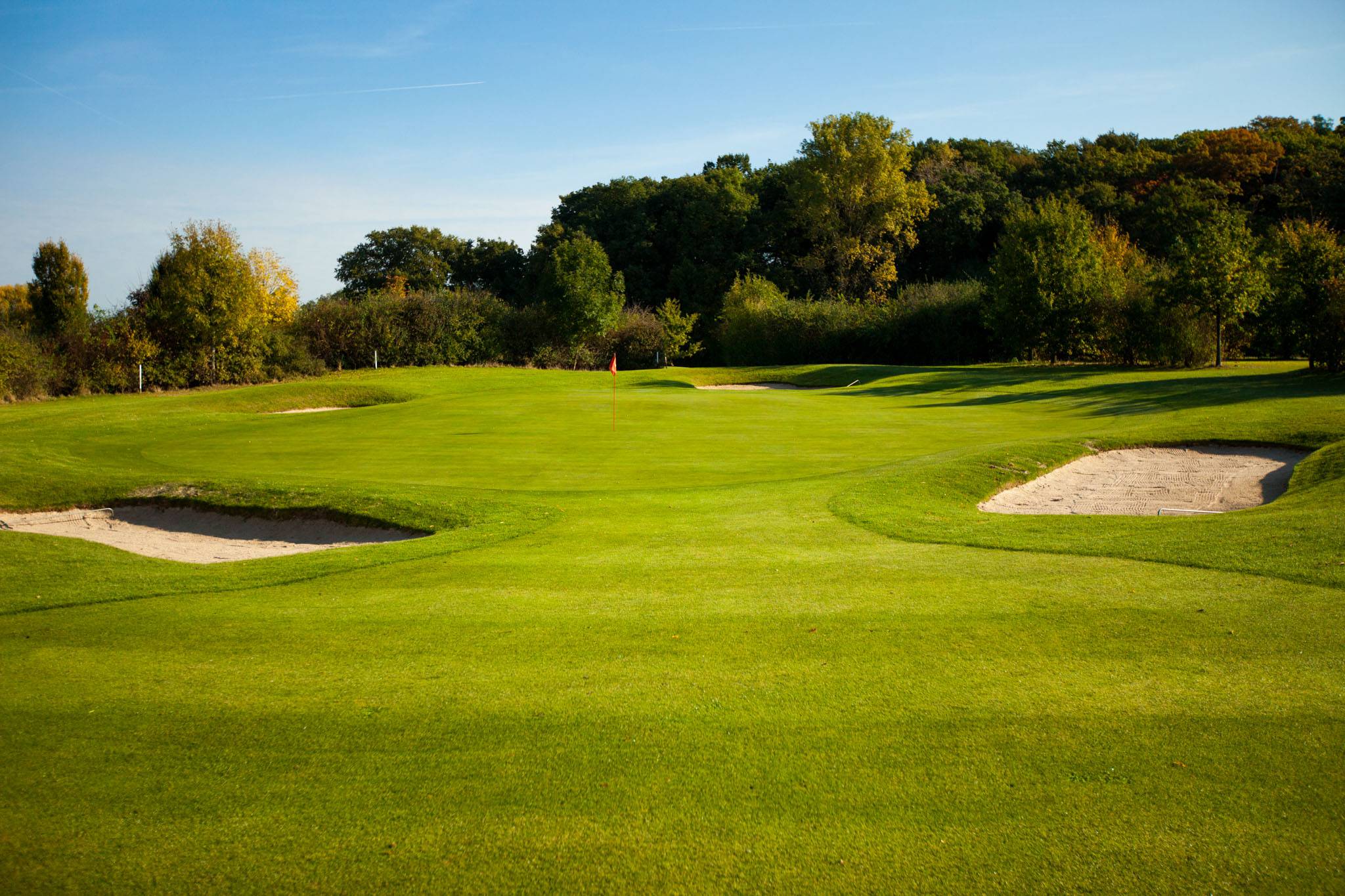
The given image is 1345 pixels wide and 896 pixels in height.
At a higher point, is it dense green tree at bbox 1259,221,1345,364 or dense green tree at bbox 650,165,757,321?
dense green tree at bbox 650,165,757,321

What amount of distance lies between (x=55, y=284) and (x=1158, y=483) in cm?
5080


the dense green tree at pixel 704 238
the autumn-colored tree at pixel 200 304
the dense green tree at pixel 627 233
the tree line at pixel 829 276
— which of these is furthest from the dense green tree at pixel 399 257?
the autumn-colored tree at pixel 200 304

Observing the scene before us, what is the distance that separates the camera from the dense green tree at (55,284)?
43.1m

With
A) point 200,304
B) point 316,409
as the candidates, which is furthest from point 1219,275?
point 200,304

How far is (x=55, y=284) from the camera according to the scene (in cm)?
4403

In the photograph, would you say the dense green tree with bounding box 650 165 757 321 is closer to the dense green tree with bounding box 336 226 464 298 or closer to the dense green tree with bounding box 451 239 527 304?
the dense green tree with bounding box 451 239 527 304

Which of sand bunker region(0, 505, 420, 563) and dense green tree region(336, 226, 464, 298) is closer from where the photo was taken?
sand bunker region(0, 505, 420, 563)

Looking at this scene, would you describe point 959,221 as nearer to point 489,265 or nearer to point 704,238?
point 704,238

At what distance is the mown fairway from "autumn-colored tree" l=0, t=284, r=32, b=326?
33692 millimetres

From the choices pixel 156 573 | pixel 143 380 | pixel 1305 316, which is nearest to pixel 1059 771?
pixel 156 573

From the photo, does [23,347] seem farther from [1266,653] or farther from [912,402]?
[1266,653]

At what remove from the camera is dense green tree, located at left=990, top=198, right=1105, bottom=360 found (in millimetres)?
36906

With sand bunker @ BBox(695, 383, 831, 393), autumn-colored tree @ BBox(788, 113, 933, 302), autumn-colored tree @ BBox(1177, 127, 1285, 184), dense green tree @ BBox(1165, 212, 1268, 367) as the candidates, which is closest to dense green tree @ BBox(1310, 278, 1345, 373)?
dense green tree @ BBox(1165, 212, 1268, 367)

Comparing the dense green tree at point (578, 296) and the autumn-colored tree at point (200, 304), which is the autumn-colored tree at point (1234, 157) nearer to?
the dense green tree at point (578, 296)
